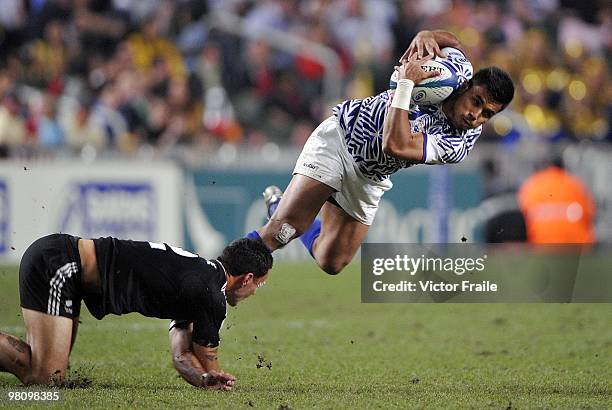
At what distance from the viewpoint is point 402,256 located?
12078mm

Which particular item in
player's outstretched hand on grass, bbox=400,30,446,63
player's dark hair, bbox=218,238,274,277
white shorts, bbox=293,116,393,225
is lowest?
player's dark hair, bbox=218,238,274,277

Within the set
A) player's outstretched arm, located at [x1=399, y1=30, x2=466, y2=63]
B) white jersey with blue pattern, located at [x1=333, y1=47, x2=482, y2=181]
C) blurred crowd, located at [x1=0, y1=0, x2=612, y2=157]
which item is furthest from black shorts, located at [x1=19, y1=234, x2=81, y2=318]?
blurred crowd, located at [x1=0, y1=0, x2=612, y2=157]

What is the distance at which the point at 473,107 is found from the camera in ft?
23.8

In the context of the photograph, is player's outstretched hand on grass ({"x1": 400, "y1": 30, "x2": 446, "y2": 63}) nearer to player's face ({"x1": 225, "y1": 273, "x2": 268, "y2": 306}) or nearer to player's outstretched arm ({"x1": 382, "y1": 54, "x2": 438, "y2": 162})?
player's outstretched arm ({"x1": 382, "y1": 54, "x2": 438, "y2": 162})

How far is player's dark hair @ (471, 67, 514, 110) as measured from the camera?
282 inches

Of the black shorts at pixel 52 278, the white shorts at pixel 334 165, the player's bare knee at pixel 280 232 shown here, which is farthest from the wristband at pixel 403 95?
the black shorts at pixel 52 278

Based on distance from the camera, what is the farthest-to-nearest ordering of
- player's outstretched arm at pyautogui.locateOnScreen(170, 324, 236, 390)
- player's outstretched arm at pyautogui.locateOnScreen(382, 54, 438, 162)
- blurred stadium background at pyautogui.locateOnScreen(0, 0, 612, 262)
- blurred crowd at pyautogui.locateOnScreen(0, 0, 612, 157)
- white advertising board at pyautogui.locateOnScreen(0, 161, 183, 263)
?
blurred crowd at pyautogui.locateOnScreen(0, 0, 612, 157) < blurred stadium background at pyautogui.locateOnScreen(0, 0, 612, 262) < white advertising board at pyautogui.locateOnScreen(0, 161, 183, 263) < player's outstretched arm at pyautogui.locateOnScreen(382, 54, 438, 162) < player's outstretched arm at pyautogui.locateOnScreen(170, 324, 236, 390)

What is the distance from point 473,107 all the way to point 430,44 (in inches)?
20.9

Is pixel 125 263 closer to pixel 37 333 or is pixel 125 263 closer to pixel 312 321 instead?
pixel 37 333

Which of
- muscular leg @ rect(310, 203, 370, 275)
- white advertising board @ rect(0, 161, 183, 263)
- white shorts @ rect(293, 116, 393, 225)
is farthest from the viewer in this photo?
white advertising board @ rect(0, 161, 183, 263)

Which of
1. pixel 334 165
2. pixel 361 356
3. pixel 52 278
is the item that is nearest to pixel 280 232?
pixel 334 165

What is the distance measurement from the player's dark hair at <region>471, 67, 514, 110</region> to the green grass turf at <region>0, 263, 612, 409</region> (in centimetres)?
181

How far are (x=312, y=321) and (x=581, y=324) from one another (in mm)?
2397

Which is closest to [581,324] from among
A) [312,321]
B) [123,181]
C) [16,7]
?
[312,321]
